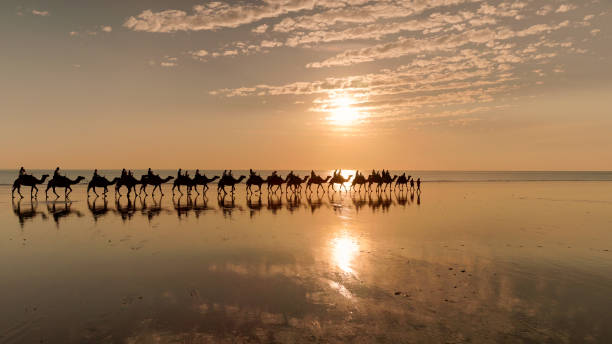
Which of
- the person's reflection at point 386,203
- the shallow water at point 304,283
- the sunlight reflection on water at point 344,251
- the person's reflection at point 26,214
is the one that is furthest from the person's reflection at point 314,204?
the person's reflection at point 26,214

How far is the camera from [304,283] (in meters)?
8.22

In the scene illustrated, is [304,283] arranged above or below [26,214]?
below

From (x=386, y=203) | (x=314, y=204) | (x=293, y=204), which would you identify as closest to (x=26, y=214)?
(x=293, y=204)

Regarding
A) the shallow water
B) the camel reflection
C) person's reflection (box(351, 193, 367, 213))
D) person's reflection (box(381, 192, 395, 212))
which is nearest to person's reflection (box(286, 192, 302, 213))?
the camel reflection

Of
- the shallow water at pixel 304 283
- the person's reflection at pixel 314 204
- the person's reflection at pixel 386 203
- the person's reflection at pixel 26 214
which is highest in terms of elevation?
the person's reflection at pixel 26 214

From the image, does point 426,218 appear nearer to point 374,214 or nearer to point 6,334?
point 374,214

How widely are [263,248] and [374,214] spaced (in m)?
10.4

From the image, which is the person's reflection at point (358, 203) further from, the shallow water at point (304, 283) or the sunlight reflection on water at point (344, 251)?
the sunlight reflection on water at point (344, 251)

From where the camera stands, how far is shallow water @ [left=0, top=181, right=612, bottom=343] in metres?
5.91

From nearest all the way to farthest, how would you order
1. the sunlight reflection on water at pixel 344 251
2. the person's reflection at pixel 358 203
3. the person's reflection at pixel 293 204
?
the sunlight reflection on water at pixel 344 251 → the person's reflection at pixel 293 204 → the person's reflection at pixel 358 203

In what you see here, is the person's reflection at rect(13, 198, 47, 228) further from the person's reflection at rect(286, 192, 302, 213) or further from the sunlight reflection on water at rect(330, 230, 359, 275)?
the sunlight reflection on water at rect(330, 230, 359, 275)

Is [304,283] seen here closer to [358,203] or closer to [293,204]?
[293,204]

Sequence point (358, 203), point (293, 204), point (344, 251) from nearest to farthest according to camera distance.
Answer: point (344, 251) → point (293, 204) → point (358, 203)

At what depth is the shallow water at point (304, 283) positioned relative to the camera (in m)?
5.91
